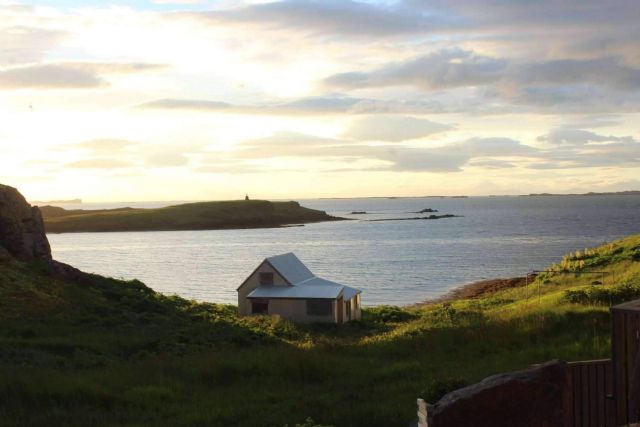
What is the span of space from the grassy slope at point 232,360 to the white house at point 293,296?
306 cm

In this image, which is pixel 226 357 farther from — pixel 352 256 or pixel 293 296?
pixel 352 256

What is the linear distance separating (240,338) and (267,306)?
13944mm

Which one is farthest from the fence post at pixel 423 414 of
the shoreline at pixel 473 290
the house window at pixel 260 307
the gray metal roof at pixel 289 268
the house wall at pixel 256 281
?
the shoreline at pixel 473 290

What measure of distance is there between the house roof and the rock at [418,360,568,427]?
1313 inches

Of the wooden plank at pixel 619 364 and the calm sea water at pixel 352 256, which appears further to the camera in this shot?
the calm sea water at pixel 352 256

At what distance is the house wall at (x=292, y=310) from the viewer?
45.5 meters

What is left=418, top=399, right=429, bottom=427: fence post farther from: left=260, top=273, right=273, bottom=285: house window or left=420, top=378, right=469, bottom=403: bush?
left=260, top=273, right=273, bottom=285: house window

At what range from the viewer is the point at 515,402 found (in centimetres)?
1120

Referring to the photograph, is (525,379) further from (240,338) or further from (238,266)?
(238,266)

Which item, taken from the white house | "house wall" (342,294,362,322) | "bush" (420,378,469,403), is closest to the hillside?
"bush" (420,378,469,403)

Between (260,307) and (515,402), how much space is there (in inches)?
1440

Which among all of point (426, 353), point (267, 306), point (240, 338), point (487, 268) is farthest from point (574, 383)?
point (487, 268)

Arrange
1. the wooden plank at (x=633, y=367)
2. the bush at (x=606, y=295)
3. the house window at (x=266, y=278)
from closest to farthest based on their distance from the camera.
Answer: the wooden plank at (x=633, y=367) → the bush at (x=606, y=295) → the house window at (x=266, y=278)

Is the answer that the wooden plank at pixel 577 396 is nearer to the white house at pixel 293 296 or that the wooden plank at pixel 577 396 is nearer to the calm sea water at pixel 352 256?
the white house at pixel 293 296
